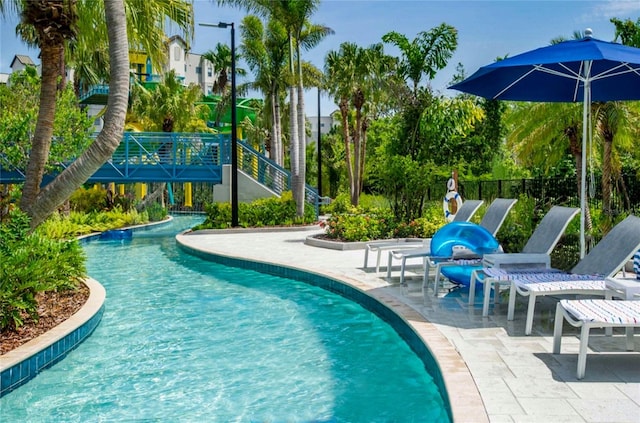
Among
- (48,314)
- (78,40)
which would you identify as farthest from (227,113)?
(48,314)

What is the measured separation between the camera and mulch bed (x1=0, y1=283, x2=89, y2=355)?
6012 millimetres

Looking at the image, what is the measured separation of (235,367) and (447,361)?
224cm

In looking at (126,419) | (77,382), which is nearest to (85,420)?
(126,419)

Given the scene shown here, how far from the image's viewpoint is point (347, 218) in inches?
615

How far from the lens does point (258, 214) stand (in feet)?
69.6

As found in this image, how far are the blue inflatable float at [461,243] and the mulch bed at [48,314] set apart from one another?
4.97 m

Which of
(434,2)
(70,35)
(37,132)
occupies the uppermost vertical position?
(434,2)

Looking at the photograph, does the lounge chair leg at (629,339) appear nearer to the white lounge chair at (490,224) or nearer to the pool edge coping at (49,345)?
the white lounge chair at (490,224)

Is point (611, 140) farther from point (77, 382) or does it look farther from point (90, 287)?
point (77, 382)

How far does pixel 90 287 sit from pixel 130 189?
2370cm

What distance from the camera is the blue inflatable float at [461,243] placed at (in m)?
8.29

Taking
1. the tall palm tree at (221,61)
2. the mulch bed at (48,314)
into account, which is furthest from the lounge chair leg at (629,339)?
the tall palm tree at (221,61)

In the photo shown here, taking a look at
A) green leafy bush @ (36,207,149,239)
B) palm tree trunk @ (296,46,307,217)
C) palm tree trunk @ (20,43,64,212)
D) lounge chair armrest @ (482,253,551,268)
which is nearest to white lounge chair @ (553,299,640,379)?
lounge chair armrest @ (482,253,551,268)

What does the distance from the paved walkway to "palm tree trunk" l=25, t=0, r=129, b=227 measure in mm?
4183
